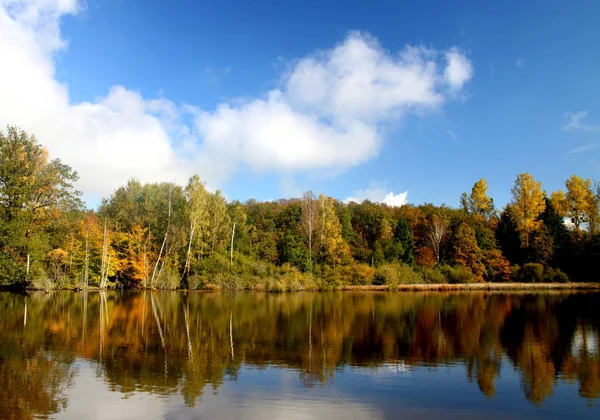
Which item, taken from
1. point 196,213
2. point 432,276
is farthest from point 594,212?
point 196,213

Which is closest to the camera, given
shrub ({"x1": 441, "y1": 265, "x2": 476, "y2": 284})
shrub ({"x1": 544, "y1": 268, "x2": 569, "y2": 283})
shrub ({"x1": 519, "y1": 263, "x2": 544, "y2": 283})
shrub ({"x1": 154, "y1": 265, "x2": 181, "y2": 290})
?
shrub ({"x1": 154, "y1": 265, "x2": 181, "y2": 290})

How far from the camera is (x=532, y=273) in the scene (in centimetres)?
5812

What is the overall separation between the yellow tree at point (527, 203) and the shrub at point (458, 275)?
36.3ft

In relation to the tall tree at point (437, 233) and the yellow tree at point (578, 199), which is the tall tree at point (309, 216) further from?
the yellow tree at point (578, 199)

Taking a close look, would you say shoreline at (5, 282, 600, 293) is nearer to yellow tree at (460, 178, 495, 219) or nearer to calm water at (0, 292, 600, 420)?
yellow tree at (460, 178, 495, 219)

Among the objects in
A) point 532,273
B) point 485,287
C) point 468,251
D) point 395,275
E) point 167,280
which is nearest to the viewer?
point 167,280

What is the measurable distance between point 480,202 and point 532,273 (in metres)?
15.7

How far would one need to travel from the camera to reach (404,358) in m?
12.5

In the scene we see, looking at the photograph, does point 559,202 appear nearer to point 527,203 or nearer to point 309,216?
point 527,203

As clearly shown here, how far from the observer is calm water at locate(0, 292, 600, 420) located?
26.7 ft

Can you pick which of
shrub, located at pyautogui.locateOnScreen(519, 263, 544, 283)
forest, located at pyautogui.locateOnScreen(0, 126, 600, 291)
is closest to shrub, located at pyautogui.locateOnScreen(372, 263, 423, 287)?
forest, located at pyautogui.locateOnScreen(0, 126, 600, 291)

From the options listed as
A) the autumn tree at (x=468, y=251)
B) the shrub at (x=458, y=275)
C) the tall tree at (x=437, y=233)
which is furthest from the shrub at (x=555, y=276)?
the tall tree at (x=437, y=233)

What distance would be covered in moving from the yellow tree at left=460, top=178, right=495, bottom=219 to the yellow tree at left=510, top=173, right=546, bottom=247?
20.1 feet

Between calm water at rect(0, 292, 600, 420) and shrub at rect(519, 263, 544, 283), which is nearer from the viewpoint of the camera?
calm water at rect(0, 292, 600, 420)
